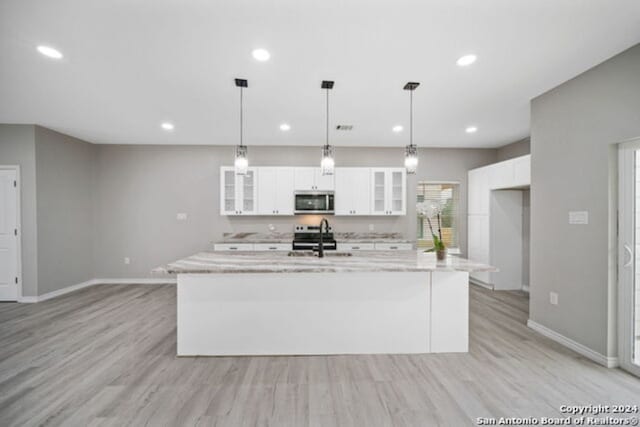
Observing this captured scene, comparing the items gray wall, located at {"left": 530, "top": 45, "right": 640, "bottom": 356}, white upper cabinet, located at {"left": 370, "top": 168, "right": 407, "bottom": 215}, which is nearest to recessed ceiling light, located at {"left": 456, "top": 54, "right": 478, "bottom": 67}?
gray wall, located at {"left": 530, "top": 45, "right": 640, "bottom": 356}

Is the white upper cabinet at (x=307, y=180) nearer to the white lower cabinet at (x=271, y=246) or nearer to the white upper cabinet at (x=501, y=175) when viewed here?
the white lower cabinet at (x=271, y=246)

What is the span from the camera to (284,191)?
5.53 metres

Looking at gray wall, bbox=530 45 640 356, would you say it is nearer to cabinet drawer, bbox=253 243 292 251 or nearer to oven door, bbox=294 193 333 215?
oven door, bbox=294 193 333 215

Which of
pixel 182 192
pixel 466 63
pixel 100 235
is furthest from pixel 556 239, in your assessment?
pixel 100 235

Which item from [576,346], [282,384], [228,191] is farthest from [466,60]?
[228,191]

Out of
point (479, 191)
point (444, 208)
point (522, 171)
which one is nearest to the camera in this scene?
point (522, 171)

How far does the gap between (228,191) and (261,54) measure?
11.0 ft

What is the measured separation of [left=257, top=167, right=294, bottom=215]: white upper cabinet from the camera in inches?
217

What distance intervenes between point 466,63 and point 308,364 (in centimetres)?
300

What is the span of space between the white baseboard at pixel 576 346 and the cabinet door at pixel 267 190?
413cm

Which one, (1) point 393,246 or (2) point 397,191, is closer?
(1) point 393,246

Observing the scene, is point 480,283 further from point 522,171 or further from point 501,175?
point 522,171

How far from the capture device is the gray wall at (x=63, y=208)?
469 cm

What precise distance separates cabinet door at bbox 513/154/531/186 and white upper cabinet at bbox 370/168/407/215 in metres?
1.75
